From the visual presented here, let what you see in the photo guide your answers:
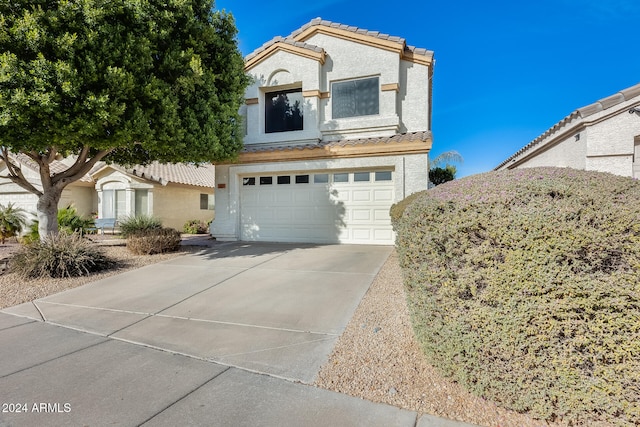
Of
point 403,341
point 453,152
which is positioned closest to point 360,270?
point 403,341

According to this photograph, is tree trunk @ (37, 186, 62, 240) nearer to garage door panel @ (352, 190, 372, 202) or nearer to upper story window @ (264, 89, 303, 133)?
upper story window @ (264, 89, 303, 133)

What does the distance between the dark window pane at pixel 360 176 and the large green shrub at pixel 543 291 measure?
25.1 ft

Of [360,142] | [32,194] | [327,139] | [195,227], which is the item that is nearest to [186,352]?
[360,142]

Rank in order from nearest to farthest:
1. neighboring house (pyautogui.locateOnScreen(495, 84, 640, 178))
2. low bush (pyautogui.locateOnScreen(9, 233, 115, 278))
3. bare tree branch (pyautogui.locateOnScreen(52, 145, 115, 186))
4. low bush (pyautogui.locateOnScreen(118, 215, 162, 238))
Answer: low bush (pyautogui.locateOnScreen(9, 233, 115, 278)), neighboring house (pyautogui.locateOnScreen(495, 84, 640, 178)), bare tree branch (pyautogui.locateOnScreen(52, 145, 115, 186)), low bush (pyautogui.locateOnScreen(118, 215, 162, 238))

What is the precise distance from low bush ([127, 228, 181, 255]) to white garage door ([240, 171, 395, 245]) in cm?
272

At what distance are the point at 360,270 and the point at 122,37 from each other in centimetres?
708

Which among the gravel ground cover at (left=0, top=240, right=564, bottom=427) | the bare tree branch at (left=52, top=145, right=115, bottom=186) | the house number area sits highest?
the bare tree branch at (left=52, top=145, right=115, bottom=186)

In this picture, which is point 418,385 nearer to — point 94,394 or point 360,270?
point 94,394

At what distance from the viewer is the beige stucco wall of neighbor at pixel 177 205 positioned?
1638 cm

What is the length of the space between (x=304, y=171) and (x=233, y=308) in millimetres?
6811

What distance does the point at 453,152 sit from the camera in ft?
67.4

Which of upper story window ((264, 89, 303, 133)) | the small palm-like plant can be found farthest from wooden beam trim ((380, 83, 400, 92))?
the small palm-like plant

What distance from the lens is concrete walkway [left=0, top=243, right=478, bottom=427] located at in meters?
2.42

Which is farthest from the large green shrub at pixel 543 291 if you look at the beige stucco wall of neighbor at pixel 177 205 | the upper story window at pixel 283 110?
the beige stucco wall of neighbor at pixel 177 205
